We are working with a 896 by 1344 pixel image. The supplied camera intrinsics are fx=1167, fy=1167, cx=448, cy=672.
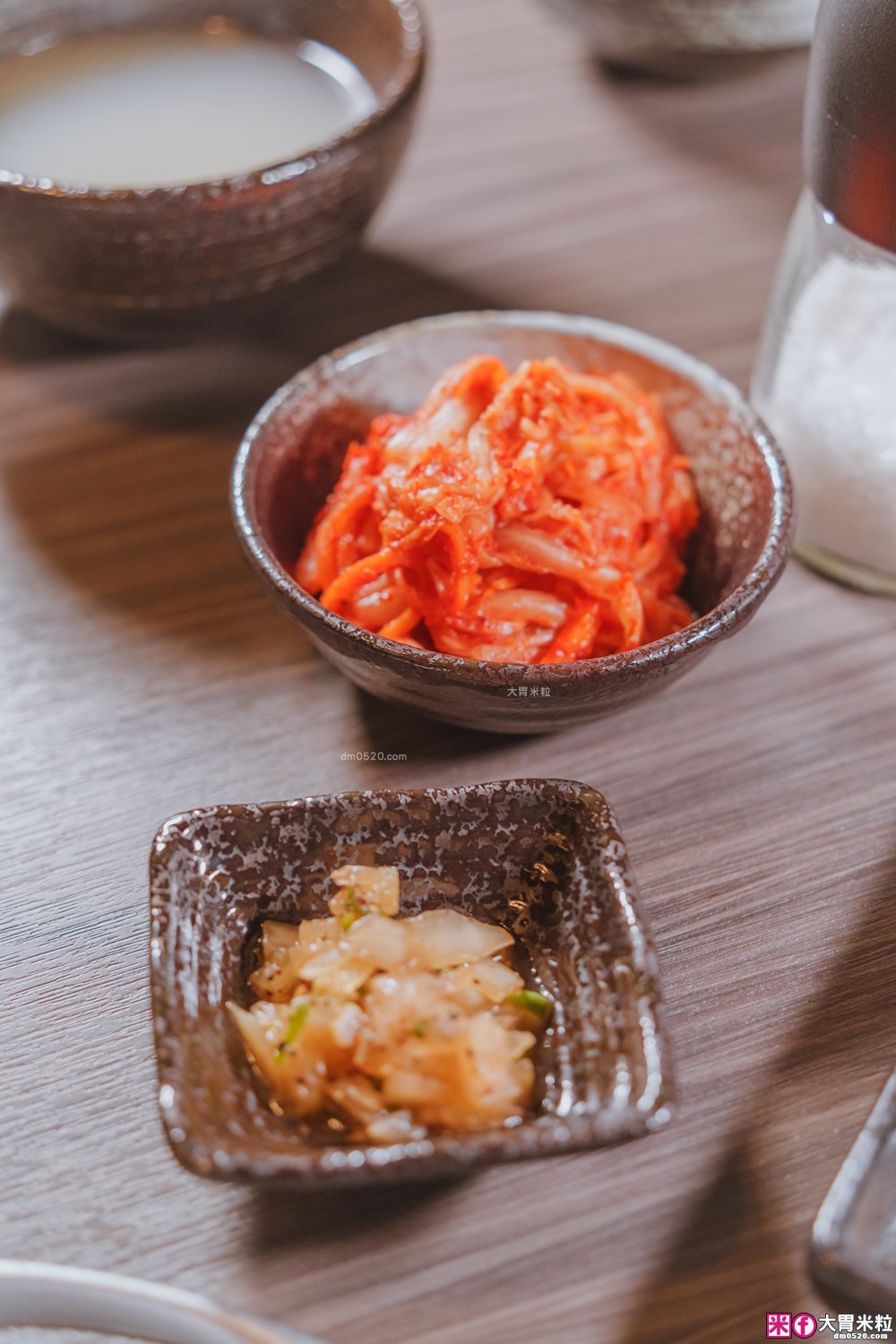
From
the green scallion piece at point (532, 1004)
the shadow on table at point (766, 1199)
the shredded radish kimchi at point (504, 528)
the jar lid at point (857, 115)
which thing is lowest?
the shadow on table at point (766, 1199)

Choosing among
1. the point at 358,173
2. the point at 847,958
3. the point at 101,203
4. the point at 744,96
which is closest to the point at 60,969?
the point at 847,958

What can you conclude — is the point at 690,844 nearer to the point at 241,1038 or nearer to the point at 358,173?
the point at 241,1038

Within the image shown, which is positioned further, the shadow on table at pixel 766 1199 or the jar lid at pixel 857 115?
the jar lid at pixel 857 115

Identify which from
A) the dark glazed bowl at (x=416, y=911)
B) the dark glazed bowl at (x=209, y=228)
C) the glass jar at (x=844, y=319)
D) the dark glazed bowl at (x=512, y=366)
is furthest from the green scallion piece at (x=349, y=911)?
the dark glazed bowl at (x=209, y=228)

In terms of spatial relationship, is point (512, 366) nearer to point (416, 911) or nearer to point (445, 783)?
point (445, 783)

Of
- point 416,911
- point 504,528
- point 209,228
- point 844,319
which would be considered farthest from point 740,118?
point 416,911

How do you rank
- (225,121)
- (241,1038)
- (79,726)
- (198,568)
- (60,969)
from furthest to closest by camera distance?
1. (225,121)
2. (198,568)
3. (79,726)
4. (60,969)
5. (241,1038)

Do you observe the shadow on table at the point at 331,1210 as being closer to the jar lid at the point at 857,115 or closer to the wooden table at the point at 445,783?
the wooden table at the point at 445,783
